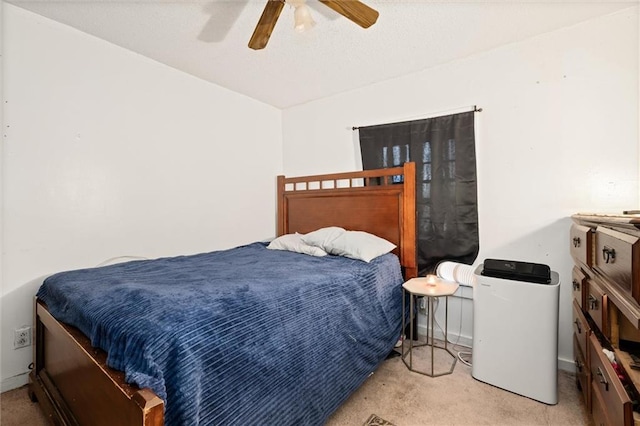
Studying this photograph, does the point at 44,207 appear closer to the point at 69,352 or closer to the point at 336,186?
the point at 69,352

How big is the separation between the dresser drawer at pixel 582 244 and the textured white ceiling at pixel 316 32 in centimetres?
140

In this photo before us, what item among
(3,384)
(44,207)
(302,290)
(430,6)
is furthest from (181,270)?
(430,6)

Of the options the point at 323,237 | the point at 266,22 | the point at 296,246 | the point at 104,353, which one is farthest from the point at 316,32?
the point at 104,353

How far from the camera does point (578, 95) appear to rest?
205cm

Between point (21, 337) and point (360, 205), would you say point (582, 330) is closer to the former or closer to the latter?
point (360, 205)

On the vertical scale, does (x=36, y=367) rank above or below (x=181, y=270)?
below

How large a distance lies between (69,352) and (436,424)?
5.75ft

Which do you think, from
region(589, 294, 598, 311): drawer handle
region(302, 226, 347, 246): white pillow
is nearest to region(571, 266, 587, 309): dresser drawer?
region(589, 294, 598, 311): drawer handle

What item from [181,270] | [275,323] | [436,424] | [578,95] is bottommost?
[436,424]

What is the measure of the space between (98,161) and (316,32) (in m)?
1.83

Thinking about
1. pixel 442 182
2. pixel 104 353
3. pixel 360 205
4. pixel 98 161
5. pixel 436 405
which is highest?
pixel 98 161

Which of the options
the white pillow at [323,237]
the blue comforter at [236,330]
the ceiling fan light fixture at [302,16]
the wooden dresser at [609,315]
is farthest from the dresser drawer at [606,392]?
the ceiling fan light fixture at [302,16]

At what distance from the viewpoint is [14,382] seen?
1885 millimetres

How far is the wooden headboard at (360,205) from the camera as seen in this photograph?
2453 millimetres
